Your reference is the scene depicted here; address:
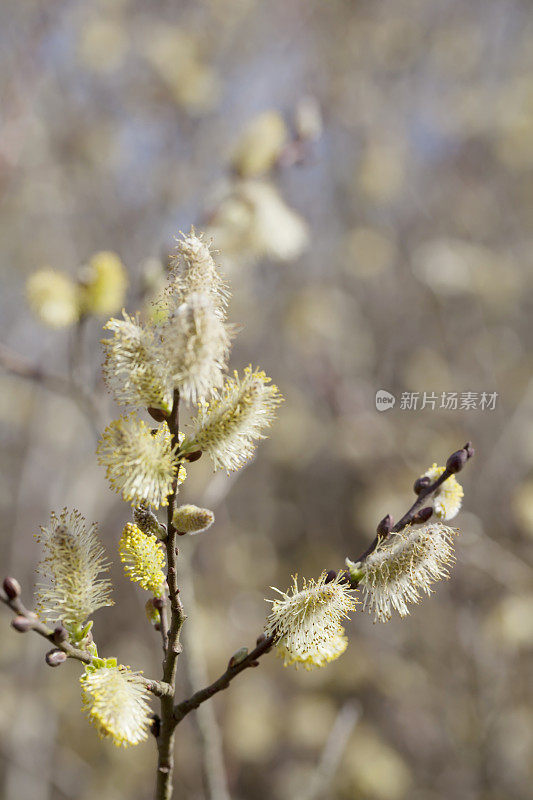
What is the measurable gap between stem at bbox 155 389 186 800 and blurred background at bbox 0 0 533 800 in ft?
3.85

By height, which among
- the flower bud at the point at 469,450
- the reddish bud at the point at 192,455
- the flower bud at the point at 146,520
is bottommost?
the flower bud at the point at 146,520

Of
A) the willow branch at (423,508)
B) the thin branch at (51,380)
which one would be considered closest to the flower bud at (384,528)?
the willow branch at (423,508)

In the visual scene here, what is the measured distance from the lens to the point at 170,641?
509mm

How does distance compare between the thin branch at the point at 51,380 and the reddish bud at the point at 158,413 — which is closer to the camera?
the reddish bud at the point at 158,413

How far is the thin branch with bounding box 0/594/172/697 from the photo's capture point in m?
0.46

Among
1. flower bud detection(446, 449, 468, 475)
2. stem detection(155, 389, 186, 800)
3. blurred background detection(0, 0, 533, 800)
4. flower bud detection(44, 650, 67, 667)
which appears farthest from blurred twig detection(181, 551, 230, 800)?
blurred background detection(0, 0, 533, 800)

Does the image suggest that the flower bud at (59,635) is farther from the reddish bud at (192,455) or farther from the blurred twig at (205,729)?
the blurred twig at (205,729)

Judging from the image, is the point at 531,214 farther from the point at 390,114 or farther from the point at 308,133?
the point at 308,133

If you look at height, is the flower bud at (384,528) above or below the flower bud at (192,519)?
below

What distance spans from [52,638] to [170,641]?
0.31ft

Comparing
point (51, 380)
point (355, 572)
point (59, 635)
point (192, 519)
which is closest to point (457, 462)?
point (355, 572)

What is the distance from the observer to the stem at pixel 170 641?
0.49m

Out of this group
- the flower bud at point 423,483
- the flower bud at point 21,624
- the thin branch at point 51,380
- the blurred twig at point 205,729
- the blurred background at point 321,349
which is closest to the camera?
the flower bud at point 21,624

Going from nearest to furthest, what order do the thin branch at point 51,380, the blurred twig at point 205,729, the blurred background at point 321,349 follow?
the blurred twig at point 205,729 < the thin branch at point 51,380 < the blurred background at point 321,349
